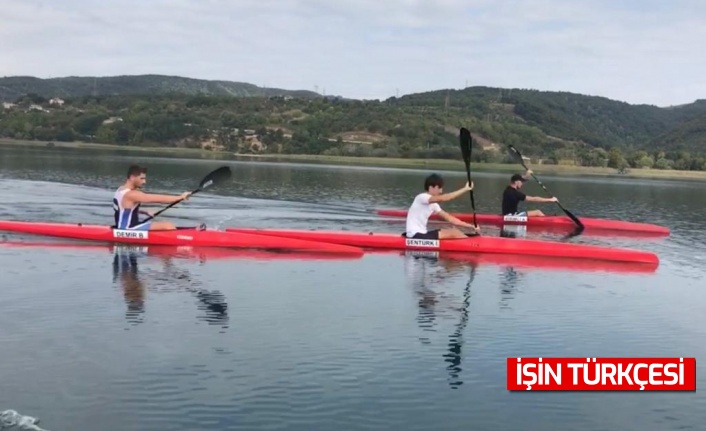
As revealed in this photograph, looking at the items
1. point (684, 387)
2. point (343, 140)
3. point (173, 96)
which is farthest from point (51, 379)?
point (173, 96)

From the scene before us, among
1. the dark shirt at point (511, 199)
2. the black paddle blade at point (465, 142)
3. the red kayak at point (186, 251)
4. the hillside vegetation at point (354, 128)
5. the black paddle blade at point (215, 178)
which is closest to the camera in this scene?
the red kayak at point (186, 251)

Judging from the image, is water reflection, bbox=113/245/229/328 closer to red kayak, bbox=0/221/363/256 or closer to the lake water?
the lake water

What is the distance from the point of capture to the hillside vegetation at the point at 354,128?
10844cm

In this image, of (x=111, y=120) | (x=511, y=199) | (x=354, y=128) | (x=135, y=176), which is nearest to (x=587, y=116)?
(x=354, y=128)

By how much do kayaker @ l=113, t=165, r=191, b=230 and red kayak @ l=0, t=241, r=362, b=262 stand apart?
483 mm

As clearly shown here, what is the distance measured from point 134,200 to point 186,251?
1.52m

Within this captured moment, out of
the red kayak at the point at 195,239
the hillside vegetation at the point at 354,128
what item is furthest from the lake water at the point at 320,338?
the hillside vegetation at the point at 354,128

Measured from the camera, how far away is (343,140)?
389ft

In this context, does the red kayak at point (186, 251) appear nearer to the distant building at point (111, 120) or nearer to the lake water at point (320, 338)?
the lake water at point (320, 338)

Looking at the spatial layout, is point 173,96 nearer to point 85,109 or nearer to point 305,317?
point 85,109

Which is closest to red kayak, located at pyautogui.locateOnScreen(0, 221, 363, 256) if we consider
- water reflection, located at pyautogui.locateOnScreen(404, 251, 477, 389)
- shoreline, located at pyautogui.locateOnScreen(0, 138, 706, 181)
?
water reflection, located at pyautogui.locateOnScreen(404, 251, 477, 389)

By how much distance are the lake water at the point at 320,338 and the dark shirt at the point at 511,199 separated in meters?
6.66

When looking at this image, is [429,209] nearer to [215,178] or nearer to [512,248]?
[512,248]

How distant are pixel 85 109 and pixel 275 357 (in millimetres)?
157040
